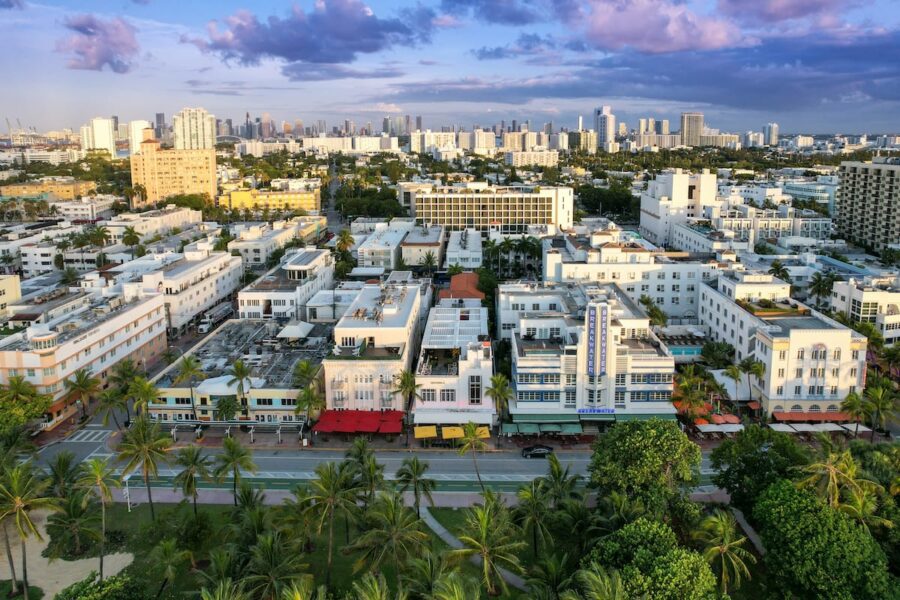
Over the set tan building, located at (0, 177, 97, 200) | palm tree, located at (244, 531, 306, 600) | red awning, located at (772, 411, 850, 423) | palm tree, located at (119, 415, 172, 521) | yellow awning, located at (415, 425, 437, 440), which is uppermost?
tan building, located at (0, 177, 97, 200)

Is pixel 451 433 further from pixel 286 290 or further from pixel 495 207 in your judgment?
pixel 495 207

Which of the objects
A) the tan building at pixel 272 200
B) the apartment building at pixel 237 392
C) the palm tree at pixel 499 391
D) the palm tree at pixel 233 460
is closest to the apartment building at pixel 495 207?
the tan building at pixel 272 200

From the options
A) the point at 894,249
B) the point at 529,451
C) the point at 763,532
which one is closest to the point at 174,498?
A: the point at 529,451

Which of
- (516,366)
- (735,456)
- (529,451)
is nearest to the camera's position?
(735,456)

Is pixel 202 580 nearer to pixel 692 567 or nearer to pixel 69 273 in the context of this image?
pixel 692 567

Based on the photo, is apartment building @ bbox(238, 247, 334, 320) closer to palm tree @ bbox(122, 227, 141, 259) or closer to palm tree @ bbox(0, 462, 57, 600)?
palm tree @ bbox(122, 227, 141, 259)

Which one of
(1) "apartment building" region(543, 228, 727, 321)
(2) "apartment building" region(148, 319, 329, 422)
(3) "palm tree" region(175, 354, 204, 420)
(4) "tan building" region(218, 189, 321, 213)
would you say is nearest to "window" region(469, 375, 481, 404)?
(2) "apartment building" region(148, 319, 329, 422)
